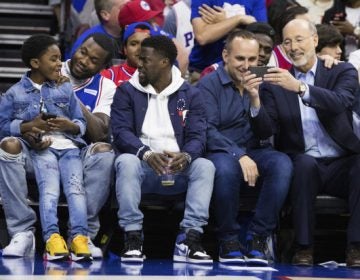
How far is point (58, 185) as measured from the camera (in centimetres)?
841

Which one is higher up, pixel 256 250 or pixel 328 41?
pixel 328 41

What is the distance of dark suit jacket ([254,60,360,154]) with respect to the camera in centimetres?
877

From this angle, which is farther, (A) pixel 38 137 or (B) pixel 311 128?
(B) pixel 311 128

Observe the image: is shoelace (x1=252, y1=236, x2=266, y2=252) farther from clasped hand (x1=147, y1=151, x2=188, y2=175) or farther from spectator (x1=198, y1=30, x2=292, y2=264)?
clasped hand (x1=147, y1=151, x2=188, y2=175)

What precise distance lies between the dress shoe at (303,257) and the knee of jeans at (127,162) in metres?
1.33

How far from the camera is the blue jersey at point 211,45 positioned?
34.4ft

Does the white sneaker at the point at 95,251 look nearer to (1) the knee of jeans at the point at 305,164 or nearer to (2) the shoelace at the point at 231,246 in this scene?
(2) the shoelace at the point at 231,246

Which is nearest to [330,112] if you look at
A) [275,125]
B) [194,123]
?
[275,125]

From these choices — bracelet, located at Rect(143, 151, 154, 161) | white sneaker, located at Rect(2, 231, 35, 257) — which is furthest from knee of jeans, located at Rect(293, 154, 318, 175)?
white sneaker, located at Rect(2, 231, 35, 257)

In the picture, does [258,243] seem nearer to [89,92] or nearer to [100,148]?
[100,148]

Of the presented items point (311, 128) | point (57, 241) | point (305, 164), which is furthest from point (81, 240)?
point (311, 128)

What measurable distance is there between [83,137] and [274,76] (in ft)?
5.02

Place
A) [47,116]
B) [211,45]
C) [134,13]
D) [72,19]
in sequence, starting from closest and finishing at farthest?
[47,116] < [134,13] < [211,45] < [72,19]

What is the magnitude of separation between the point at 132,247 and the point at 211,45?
2.80 m
